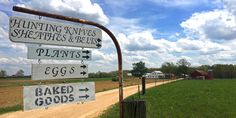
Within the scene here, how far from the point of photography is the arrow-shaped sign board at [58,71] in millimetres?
5789

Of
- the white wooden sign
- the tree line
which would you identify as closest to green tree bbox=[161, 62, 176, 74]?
the tree line

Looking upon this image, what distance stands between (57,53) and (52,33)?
Result: 0.32 meters

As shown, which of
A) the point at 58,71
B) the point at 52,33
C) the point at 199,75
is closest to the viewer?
the point at 52,33

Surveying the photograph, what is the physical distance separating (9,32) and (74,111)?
498 inches

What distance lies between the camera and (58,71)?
6066 mm

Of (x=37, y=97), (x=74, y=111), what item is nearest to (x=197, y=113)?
(x=74, y=111)

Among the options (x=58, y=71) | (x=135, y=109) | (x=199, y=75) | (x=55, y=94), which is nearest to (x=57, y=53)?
(x=58, y=71)

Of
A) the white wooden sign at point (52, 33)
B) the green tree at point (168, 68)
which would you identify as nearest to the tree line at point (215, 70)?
the green tree at point (168, 68)

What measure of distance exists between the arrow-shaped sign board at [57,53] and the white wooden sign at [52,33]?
0.33ft

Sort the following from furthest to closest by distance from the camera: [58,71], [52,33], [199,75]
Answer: [199,75] → [58,71] → [52,33]

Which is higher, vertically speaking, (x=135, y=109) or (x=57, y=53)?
(x=57, y=53)

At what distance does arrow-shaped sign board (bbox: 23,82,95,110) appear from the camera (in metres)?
5.66

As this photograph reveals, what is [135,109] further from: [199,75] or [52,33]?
[199,75]

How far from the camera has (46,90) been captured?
5859 millimetres
